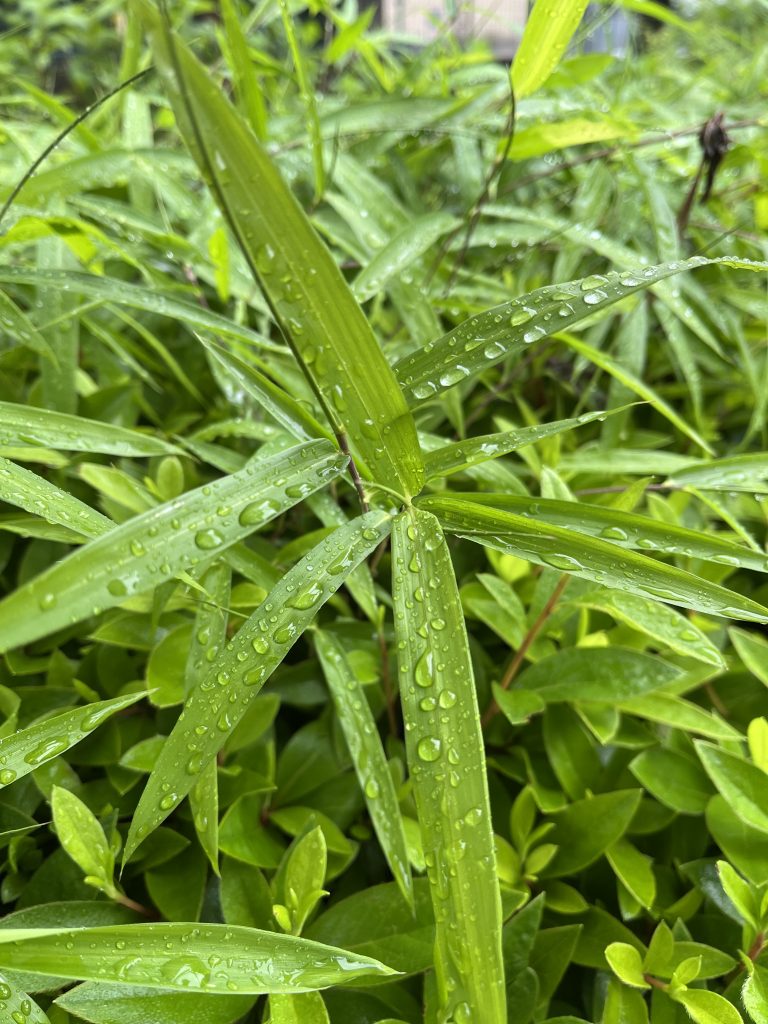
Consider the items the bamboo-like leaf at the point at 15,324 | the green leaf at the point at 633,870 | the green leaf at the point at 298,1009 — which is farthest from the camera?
the bamboo-like leaf at the point at 15,324

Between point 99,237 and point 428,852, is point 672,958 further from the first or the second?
point 99,237

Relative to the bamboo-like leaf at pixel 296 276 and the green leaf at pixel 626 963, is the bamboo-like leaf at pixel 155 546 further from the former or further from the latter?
the green leaf at pixel 626 963

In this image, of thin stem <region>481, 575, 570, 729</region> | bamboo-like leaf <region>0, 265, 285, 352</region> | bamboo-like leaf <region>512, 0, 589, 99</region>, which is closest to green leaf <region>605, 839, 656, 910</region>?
thin stem <region>481, 575, 570, 729</region>

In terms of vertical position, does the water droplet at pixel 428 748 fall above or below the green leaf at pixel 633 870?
above

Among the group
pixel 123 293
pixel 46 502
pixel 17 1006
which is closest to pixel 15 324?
pixel 123 293

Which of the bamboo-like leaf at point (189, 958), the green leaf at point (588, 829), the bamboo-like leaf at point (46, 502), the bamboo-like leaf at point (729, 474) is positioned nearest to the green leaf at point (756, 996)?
the green leaf at point (588, 829)
